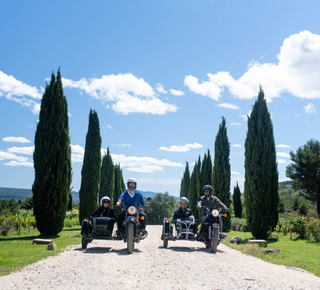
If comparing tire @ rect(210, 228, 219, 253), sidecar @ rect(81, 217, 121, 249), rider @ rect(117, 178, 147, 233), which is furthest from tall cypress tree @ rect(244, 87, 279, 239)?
sidecar @ rect(81, 217, 121, 249)

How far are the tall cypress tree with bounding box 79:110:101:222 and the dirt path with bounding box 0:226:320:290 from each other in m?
17.3

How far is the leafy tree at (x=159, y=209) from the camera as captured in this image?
44.4m

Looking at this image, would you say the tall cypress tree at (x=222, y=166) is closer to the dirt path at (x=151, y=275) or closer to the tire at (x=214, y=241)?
the tire at (x=214, y=241)

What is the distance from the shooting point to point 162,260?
24.6 feet

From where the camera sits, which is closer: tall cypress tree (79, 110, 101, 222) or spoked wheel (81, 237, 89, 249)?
spoked wheel (81, 237, 89, 249)

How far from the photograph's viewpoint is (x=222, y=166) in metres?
23.5

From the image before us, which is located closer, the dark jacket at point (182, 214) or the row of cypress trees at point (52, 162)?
the dark jacket at point (182, 214)

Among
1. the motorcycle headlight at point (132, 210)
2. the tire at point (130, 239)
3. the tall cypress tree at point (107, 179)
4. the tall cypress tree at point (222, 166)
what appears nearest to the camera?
the tire at point (130, 239)

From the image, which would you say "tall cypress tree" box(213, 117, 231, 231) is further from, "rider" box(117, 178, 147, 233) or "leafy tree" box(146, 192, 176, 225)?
"leafy tree" box(146, 192, 176, 225)

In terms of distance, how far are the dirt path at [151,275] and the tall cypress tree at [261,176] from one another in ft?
27.5

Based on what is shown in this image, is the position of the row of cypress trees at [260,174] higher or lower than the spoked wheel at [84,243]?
higher

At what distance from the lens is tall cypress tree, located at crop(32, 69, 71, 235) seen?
50.9 ft

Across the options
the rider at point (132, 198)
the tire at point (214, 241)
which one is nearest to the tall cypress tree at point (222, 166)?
the tire at point (214, 241)

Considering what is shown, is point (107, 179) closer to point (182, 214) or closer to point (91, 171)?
point (91, 171)
